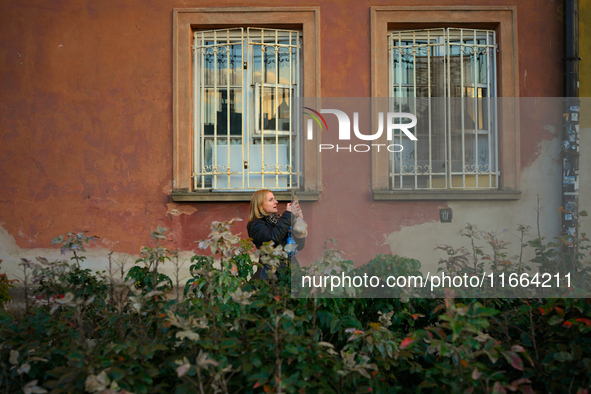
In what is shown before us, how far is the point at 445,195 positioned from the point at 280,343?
379 centimetres

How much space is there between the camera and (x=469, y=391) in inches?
71.1

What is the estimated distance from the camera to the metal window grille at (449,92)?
5.55 metres

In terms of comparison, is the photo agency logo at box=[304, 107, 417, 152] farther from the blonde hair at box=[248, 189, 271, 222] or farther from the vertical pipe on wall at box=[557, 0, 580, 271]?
the vertical pipe on wall at box=[557, 0, 580, 271]

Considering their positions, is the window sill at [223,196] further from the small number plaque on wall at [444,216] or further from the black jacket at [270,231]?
the small number plaque on wall at [444,216]

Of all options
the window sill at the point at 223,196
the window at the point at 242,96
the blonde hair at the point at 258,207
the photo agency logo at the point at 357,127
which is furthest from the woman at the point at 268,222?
the window at the point at 242,96

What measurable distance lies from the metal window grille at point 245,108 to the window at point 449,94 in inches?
43.3

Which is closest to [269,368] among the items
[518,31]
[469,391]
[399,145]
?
[469,391]

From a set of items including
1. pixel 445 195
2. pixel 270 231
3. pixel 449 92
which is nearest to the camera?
pixel 270 231

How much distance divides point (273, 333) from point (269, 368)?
0.20m

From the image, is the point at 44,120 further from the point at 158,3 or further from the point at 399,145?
the point at 399,145

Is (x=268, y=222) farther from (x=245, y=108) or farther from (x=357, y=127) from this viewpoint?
(x=245, y=108)

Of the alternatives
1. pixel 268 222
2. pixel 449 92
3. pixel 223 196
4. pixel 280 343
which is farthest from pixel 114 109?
pixel 280 343

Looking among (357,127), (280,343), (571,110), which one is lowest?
(280,343)

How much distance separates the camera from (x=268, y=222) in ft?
13.1
